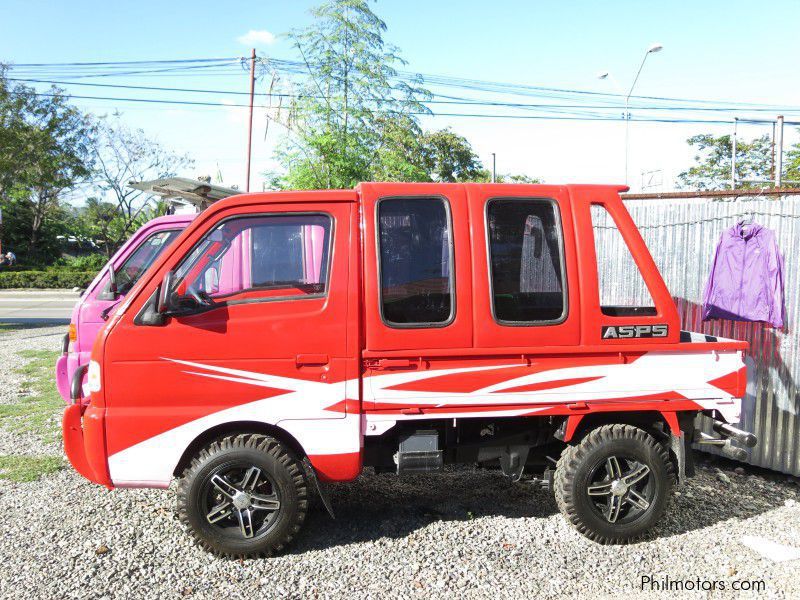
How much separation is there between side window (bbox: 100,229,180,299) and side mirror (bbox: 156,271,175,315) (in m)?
2.59

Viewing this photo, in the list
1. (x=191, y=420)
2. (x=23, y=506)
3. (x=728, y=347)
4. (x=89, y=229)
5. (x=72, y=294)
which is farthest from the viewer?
(x=89, y=229)

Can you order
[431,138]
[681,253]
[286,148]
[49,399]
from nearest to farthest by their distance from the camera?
[681,253] → [49,399] → [286,148] → [431,138]

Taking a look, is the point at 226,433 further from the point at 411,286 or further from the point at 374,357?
the point at 411,286

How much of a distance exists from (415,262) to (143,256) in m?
3.52

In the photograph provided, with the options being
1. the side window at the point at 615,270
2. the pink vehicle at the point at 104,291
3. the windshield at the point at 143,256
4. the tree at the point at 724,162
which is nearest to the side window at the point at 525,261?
the side window at the point at 615,270

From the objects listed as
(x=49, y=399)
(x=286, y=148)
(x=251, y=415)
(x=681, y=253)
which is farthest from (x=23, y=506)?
(x=286, y=148)

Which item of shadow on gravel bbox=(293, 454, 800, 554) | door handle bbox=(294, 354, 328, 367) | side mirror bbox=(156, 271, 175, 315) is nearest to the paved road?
shadow on gravel bbox=(293, 454, 800, 554)

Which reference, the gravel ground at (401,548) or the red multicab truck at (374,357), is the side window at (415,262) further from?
the gravel ground at (401,548)

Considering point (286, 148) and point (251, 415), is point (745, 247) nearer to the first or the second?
point (251, 415)

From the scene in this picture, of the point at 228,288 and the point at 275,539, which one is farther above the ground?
the point at 228,288

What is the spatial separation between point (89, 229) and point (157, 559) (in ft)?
140

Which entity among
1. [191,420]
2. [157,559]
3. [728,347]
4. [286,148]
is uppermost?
[286,148]

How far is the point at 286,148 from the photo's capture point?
37.6ft

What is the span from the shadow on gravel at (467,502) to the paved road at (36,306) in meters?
15.2
